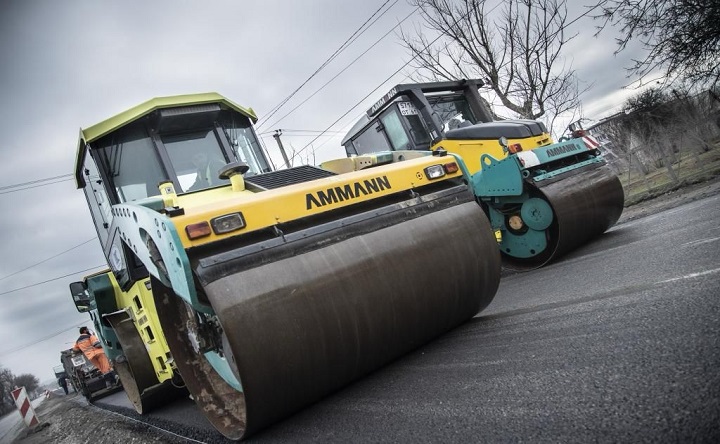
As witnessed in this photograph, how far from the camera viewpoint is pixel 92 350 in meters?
13.8

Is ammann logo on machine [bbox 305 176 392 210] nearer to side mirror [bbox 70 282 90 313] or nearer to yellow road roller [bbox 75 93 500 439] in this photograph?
yellow road roller [bbox 75 93 500 439]

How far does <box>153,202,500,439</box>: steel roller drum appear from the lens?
218cm

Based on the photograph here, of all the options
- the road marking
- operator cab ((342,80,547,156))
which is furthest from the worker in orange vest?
the road marking

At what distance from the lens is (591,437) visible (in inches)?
55.8

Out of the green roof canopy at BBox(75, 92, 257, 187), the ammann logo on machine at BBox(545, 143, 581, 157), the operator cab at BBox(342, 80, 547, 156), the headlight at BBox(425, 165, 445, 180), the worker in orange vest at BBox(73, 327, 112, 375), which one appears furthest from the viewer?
the worker in orange vest at BBox(73, 327, 112, 375)

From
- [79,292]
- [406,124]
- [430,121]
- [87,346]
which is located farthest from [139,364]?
[87,346]

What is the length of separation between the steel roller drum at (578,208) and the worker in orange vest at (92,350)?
1245cm

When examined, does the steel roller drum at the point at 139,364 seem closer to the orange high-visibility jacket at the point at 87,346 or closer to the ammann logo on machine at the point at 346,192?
the ammann logo on machine at the point at 346,192

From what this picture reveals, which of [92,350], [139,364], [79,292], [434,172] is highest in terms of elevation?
[79,292]

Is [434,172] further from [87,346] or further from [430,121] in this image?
[87,346]

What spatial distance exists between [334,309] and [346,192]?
31.9 inches

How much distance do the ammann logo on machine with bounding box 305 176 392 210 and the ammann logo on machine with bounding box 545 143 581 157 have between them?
9.72ft

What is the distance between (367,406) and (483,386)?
0.65 metres

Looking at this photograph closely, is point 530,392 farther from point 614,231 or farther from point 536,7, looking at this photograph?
point 536,7
